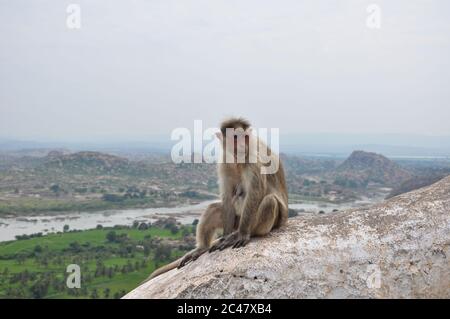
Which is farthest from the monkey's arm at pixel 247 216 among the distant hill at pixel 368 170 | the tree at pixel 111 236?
the distant hill at pixel 368 170

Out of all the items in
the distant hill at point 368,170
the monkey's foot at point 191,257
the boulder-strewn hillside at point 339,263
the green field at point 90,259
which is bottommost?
the green field at point 90,259

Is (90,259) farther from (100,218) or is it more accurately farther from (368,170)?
(368,170)

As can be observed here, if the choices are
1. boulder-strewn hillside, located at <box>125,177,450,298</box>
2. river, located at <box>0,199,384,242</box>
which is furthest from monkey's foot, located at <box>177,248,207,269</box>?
river, located at <box>0,199,384,242</box>

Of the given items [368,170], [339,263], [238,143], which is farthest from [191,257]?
[368,170]

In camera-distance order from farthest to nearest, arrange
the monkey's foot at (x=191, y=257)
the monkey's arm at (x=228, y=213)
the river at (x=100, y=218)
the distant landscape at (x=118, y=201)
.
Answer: the river at (x=100, y=218) → the distant landscape at (x=118, y=201) → the monkey's arm at (x=228, y=213) → the monkey's foot at (x=191, y=257)

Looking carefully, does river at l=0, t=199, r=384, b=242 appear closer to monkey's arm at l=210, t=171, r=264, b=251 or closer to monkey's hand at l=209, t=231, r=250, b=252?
monkey's arm at l=210, t=171, r=264, b=251

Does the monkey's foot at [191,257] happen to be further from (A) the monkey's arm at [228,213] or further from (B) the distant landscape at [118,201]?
(B) the distant landscape at [118,201]
